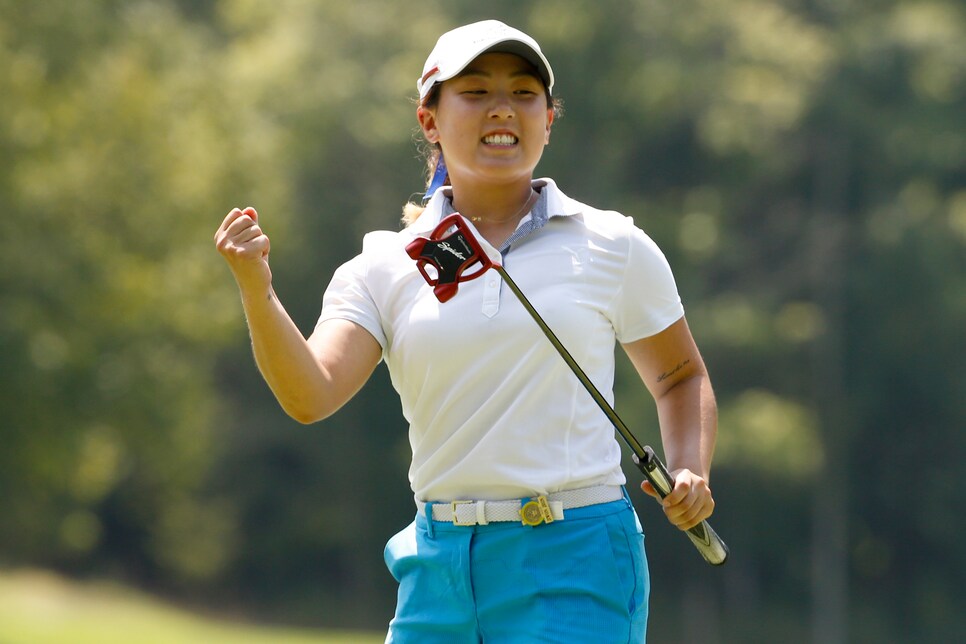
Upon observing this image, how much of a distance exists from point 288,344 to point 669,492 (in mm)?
760

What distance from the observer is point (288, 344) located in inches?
120

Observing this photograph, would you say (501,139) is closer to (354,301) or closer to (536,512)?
(354,301)

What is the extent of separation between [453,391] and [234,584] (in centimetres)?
2950

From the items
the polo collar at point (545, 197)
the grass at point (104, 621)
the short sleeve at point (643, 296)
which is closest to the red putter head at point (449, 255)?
the polo collar at point (545, 197)

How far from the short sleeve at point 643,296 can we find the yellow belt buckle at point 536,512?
1.31 ft

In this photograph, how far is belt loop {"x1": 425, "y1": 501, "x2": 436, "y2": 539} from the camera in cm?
320

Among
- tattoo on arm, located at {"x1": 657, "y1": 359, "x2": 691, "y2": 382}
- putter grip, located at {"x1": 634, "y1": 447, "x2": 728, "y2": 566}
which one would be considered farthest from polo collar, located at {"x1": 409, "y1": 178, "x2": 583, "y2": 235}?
putter grip, located at {"x1": 634, "y1": 447, "x2": 728, "y2": 566}

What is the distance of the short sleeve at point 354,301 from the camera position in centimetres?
328

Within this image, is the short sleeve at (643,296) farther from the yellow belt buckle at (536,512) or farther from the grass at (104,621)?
the grass at (104,621)

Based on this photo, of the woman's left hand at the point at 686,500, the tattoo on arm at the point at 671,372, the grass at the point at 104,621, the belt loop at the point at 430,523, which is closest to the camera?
the woman's left hand at the point at 686,500

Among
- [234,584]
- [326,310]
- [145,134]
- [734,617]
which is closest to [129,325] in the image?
[145,134]

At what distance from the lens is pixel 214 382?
3158 cm

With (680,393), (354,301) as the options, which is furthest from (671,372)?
(354,301)

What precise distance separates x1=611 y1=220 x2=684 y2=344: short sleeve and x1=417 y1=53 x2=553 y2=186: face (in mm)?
278
